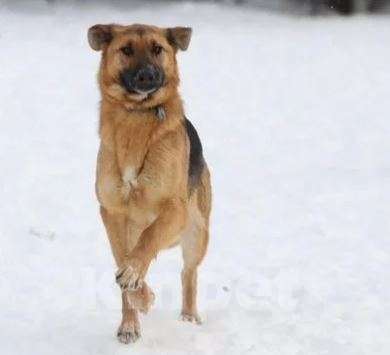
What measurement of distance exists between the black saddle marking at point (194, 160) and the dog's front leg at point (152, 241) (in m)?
0.43

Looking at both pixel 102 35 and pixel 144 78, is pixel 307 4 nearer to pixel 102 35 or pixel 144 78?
pixel 102 35

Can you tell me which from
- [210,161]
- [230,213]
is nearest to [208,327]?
[230,213]

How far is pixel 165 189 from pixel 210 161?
17.4ft

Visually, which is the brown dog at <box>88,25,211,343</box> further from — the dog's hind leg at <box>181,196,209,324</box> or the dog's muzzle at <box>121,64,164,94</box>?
the dog's hind leg at <box>181,196,209,324</box>

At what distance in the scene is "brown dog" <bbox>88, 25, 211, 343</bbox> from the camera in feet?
17.3

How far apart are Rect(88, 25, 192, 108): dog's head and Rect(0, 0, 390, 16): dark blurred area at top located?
1425cm

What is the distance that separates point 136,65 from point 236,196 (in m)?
4.38

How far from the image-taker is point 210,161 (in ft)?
34.8

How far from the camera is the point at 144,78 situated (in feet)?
17.0

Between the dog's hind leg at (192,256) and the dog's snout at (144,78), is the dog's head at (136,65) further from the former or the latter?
the dog's hind leg at (192,256)

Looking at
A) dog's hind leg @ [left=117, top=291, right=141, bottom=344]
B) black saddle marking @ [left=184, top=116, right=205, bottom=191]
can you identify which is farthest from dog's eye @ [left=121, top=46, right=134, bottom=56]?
dog's hind leg @ [left=117, top=291, right=141, bottom=344]

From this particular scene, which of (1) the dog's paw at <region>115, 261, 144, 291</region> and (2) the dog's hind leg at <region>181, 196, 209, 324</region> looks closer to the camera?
(1) the dog's paw at <region>115, 261, 144, 291</region>

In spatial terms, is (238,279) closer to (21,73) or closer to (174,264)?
(174,264)

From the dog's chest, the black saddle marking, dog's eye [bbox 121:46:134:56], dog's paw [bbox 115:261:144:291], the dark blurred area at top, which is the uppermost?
dog's eye [bbox 121:46:134:56]
